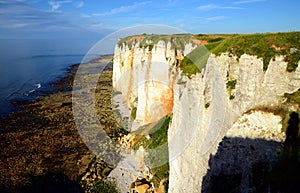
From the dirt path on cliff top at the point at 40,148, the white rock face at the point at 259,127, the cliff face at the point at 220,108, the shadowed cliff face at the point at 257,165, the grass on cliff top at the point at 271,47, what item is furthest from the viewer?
the dirt path on cliff top at the point at 40,148

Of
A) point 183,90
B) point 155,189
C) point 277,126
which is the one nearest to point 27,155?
point 155,189

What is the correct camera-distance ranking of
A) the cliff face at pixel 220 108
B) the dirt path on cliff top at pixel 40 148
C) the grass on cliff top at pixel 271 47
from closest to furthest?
the cliff face at pixel 220 108, the grass on cliff top at pixel 271 47, the dirt path on cliff top at pixel 40 148

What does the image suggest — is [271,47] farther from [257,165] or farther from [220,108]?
[257,165]

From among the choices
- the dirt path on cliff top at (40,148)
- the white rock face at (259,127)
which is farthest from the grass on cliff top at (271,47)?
the dirt path on cliff top at (40,148)

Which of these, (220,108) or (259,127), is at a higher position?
(220,108)

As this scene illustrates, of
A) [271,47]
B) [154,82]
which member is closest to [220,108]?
[271,47]

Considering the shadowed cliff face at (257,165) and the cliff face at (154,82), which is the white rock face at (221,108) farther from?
the cliff face at (154,82)

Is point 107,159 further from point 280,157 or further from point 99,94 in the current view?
point 99,94

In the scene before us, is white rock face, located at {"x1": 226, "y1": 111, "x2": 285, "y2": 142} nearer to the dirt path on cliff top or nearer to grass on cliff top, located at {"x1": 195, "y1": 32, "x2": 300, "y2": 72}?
grass on cliff top, located at {"x1": 195, "y1": 32, "x2": 300, "y2": 72}

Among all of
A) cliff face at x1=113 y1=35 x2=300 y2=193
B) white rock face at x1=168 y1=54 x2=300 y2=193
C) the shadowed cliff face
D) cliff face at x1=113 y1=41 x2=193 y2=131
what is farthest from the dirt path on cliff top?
the shadowed cliff face
